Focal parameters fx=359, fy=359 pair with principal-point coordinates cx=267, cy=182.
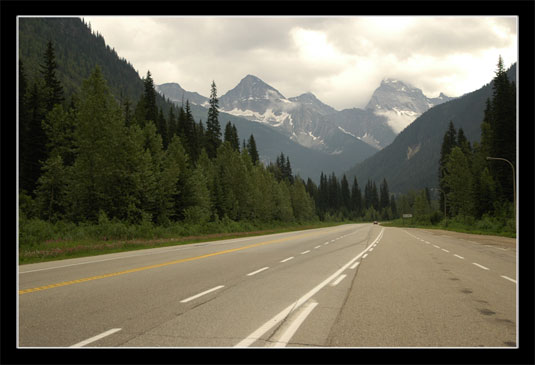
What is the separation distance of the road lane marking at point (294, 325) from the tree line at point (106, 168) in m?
26.3

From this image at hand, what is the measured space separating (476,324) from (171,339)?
4416mm

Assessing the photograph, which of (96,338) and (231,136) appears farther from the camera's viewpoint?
(231,136)

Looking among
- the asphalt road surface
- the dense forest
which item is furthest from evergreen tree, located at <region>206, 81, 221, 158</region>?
the asphalt road surface

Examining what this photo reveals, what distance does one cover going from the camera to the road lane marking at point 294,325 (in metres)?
4.55

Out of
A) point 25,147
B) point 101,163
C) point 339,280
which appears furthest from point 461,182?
point 25,147

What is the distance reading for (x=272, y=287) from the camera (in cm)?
870

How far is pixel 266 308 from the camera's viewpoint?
6504 mm

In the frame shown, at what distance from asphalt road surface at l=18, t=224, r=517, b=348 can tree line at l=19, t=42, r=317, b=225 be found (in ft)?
72.9

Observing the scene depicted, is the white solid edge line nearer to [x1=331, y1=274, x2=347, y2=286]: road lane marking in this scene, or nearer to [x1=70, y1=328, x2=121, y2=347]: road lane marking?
[x1=331, y1=274, x2=347, y2=286]: road lane marking

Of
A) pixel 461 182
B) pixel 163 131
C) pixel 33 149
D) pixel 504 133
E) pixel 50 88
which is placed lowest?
pixel 461 182

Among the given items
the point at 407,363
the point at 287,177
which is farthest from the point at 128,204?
the point at 287,177

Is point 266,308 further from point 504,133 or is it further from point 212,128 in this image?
point 212,128

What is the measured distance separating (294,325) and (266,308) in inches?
48.7

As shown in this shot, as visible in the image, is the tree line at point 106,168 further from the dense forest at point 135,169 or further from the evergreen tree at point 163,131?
the evergreen tree at point 163,131
